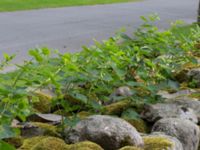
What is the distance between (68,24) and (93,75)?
47.3 ft

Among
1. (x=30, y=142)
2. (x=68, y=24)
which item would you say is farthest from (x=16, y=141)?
(x=68, y=24)

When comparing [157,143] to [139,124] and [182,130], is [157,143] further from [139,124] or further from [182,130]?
[139,124]

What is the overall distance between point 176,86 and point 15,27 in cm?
1249

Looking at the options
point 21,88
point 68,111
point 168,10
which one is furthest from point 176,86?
point 168,10

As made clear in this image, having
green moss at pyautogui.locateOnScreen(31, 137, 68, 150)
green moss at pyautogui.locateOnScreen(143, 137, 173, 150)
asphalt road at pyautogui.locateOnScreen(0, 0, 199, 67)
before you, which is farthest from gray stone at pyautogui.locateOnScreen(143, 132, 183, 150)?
asphalt road at pyautogui.locateOnScreen(0, 0, 199, 67)

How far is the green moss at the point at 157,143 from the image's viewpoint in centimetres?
374

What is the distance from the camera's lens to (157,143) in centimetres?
378

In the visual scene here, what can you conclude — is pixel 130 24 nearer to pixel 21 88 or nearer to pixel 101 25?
pixel 101 25

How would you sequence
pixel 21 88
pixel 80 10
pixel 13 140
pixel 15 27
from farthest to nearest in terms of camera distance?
1. pixel 80 10
2. pixel 15 27
3. pixel 13 140
4. pixel 21 88

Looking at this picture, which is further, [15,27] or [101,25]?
[101,25]

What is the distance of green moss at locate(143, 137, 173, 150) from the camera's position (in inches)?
147

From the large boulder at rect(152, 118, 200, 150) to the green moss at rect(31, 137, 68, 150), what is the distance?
0.84m

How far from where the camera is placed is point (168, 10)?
89.5 ft

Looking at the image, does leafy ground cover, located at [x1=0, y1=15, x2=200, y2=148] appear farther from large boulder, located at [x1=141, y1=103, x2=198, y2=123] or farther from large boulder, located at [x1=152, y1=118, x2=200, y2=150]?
large boulder, located at [x1=152, y1=118, x2=200, y2=150]
